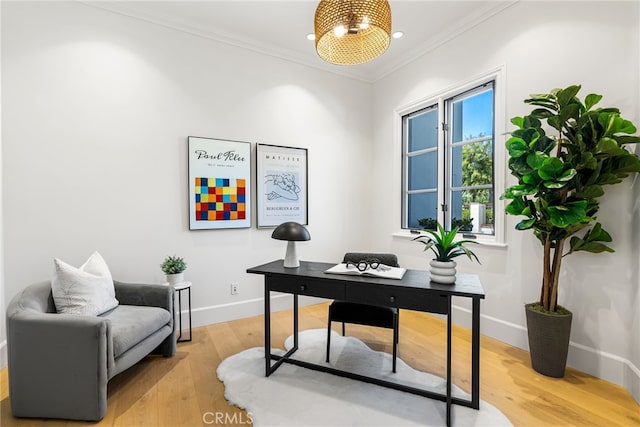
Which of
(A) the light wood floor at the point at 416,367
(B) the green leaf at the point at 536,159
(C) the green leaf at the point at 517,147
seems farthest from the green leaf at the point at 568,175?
(A) the light wood floor at the point at 416,367

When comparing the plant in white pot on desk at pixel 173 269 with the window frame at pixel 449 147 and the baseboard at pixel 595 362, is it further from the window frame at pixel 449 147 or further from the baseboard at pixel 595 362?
the baseboard at pixel 595 362

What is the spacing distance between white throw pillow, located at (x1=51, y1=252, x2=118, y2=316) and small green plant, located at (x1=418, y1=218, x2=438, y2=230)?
3.15 m

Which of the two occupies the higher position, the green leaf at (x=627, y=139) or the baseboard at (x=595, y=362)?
the green leaf at (x=627, y=139)

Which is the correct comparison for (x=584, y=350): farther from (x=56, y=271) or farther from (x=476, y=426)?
(x=56, y=271)

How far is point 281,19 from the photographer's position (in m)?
3.03

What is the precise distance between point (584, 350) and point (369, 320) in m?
1.57

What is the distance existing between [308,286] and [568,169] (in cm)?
186

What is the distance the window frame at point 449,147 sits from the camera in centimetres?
276

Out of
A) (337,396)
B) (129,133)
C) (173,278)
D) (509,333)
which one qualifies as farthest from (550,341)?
(129,133)

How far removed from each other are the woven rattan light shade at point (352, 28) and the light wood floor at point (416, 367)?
2350 millimetres

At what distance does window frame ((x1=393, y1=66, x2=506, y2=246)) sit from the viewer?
9.04 feet

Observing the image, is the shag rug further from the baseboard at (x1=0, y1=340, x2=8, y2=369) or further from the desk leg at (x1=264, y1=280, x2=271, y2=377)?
the baseboard at (x1=0, y1=340, x2=8, y2=369)

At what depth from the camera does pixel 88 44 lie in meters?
2.66

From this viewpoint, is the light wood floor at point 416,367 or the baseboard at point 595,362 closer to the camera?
the light wood floor at point 416,367
